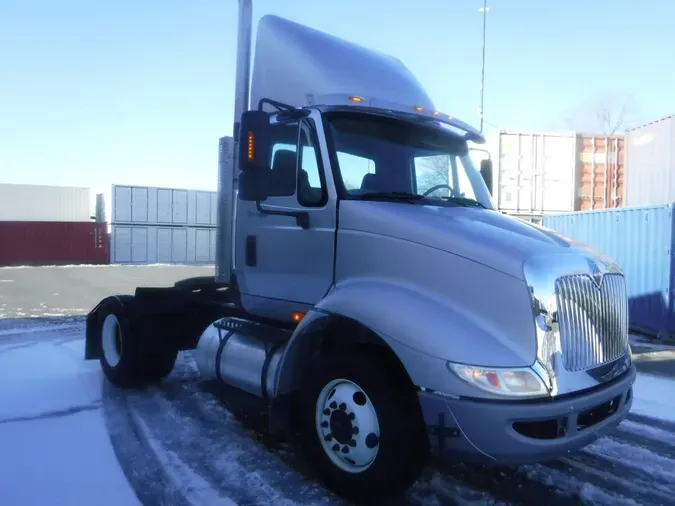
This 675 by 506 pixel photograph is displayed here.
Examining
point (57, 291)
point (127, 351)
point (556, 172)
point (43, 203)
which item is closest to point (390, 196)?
point (127, 351)

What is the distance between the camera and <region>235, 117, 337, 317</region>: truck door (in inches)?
155

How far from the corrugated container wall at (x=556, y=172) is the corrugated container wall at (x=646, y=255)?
13.2 ft

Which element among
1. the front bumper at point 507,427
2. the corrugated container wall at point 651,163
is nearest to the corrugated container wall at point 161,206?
the corrugated container wall at point 651,163

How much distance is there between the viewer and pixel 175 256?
32281 millimetres

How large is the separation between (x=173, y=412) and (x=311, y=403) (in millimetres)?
2198

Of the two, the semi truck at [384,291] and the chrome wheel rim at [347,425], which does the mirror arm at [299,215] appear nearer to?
the semi truck at [384,291]

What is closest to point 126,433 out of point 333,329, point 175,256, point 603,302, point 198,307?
point 198,307

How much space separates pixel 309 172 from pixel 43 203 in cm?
4133

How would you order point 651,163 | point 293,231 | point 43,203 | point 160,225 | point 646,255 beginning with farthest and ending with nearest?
point 43,203
point 160,225
point 651,163
point 646,255
point 293,231

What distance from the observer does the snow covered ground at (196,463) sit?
3582 mm

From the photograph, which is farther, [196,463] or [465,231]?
[196,463]

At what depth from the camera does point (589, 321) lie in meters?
3.22

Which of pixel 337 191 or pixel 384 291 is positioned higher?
pixel 337 191

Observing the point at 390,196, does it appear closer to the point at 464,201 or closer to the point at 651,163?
the point at 464,201
